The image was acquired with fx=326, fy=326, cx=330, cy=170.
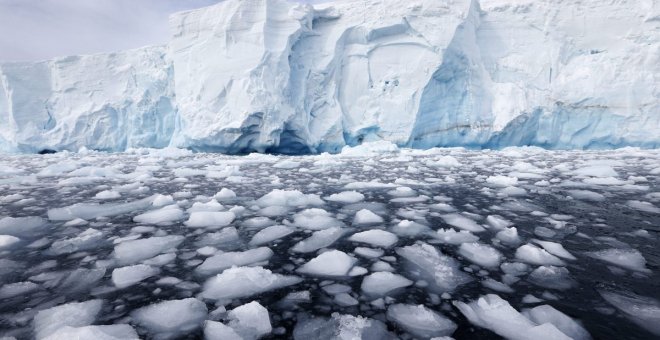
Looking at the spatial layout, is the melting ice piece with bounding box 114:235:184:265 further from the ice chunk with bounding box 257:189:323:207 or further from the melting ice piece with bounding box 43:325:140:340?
the ice chunk with bounding box 257:189:323:207

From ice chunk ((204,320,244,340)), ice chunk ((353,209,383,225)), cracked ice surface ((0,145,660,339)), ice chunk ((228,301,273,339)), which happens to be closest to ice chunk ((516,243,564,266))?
cracked ice surface ((0,145,660,339))

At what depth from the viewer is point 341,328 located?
103cm

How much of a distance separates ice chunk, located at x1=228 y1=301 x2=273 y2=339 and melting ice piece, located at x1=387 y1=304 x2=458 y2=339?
1.35 feet

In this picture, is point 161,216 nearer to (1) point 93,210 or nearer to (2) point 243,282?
(1) point 93,210

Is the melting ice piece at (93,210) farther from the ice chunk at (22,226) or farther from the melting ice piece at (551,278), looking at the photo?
the melting ice piece at (551,278)

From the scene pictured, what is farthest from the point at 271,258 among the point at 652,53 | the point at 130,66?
the point at 130,66

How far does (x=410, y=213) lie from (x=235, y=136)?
8.58m

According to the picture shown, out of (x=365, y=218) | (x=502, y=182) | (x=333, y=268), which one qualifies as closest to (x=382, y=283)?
(x=333, y=268)

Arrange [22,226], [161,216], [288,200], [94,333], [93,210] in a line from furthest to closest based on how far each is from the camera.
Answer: [288,200] < [93,210] < [161,216] < [22,226] < [94,333]

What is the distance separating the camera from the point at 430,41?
1107 centimetres

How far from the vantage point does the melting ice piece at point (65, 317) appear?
1019 millimetres

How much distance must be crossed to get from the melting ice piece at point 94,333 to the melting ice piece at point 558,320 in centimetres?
126

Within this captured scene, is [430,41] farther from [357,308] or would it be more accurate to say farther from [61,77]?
[61,77]

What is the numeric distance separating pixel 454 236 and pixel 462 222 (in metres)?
0.33
